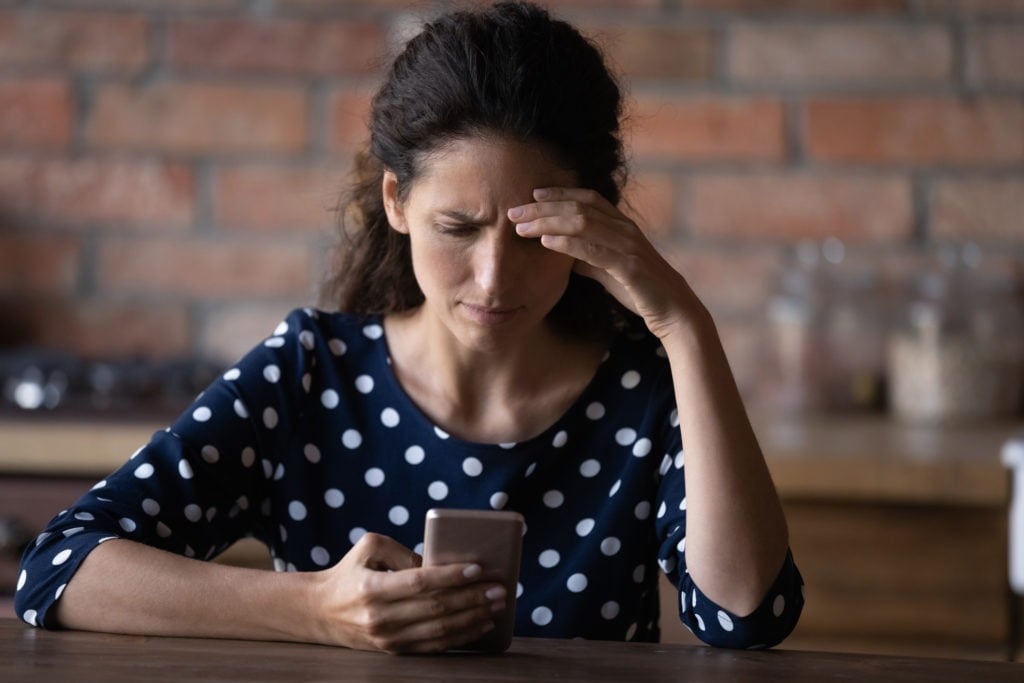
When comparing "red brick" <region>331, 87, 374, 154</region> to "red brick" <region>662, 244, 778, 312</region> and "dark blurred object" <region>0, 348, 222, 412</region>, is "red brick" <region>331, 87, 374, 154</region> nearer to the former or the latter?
"dark blurred object" <region>0, 348, 222, 412</region>

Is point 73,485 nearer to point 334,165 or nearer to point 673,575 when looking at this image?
point 334,165

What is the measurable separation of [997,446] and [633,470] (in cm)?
75

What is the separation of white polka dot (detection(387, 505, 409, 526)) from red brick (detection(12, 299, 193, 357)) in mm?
1083

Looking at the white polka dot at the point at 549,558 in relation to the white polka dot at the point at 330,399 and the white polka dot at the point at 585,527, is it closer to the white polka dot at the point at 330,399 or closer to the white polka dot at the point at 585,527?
the white polka dot at the point at 585,527

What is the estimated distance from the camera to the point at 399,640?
1013 mm

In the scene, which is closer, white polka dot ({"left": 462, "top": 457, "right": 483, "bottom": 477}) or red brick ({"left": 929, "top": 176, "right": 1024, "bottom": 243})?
white polka dot ({"left": 462, "top": 457, "right": 483, "bottom": 477})

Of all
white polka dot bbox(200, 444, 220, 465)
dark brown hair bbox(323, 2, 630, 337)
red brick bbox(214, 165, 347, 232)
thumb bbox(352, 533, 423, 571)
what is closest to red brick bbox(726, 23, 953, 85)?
red brick bbox(214, 165, 347, 232)

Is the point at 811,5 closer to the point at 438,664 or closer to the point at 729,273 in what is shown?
the point at 729,273

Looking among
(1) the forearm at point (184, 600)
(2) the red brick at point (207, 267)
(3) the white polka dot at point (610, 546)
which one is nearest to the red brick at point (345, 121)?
(2) the red brick at point (207, 267)

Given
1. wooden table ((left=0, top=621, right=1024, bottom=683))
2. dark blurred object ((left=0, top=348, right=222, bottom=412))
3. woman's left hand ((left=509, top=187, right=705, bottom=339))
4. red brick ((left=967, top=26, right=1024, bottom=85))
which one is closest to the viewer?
wooden table ((left=0, top=621, right=1024, bottom=683))

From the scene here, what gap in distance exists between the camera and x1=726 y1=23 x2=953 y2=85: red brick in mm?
2262

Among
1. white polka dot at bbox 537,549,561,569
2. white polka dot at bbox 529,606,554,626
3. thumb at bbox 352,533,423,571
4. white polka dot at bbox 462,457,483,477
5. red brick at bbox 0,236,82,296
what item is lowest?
white polka dot at bbox 529,606,554,626

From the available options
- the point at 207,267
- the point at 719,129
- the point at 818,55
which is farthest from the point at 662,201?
the point at 207,267

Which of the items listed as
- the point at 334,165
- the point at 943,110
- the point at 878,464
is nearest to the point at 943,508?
the point at 878,464
